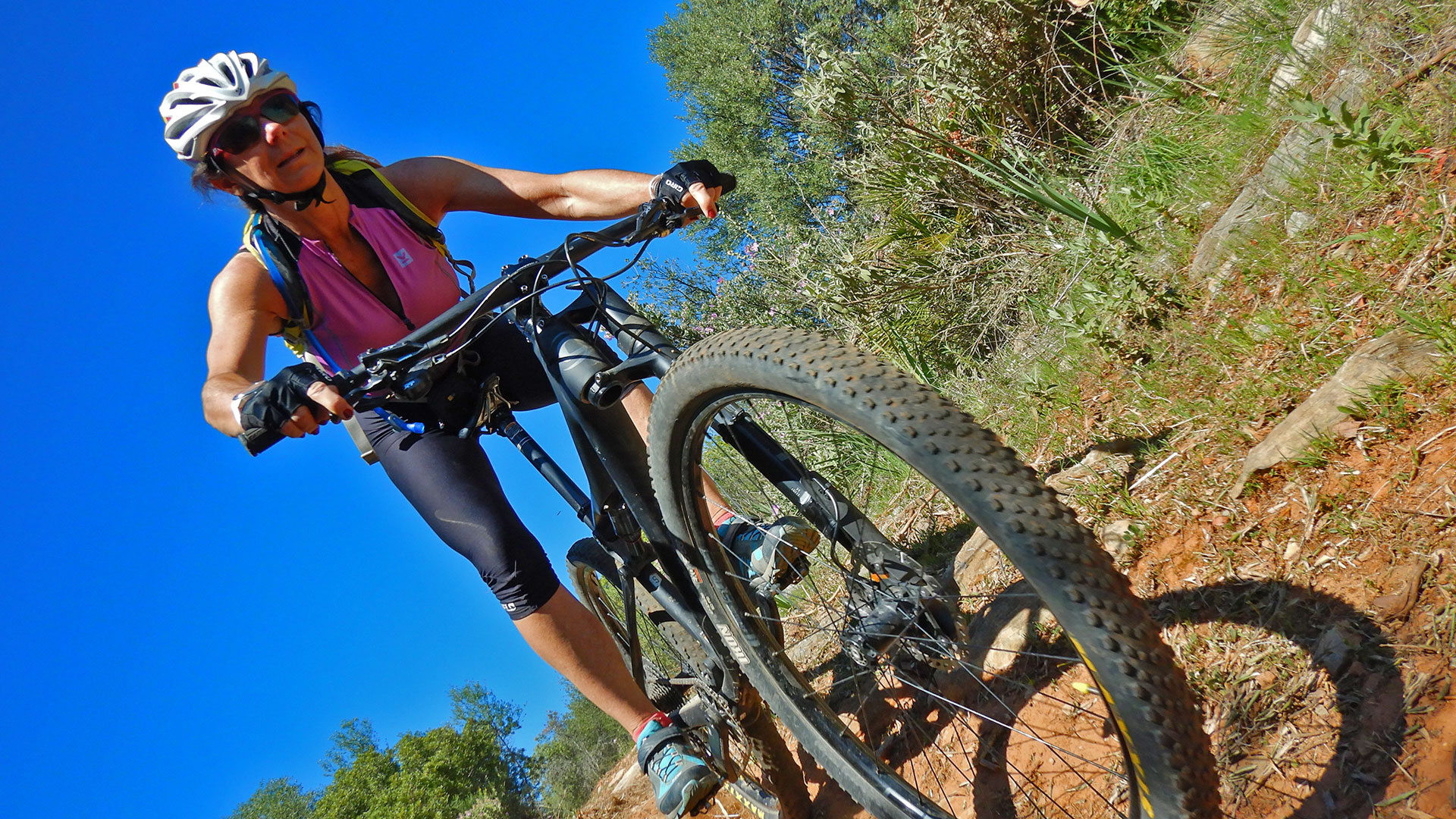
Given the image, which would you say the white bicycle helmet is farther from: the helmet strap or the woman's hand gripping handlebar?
the woman's hand gripping handlebar

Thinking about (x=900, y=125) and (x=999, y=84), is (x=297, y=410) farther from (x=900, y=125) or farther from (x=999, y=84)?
(x=999, y=84)

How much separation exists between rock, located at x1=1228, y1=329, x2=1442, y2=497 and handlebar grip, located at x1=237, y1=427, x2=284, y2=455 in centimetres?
251

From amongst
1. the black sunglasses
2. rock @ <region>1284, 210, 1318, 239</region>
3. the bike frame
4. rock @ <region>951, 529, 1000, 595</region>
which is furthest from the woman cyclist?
rock @ <region>1284, 210, 1318, 239</region>

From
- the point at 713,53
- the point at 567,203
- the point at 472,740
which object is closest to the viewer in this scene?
the point at 567,203

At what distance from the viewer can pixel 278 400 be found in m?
1.92

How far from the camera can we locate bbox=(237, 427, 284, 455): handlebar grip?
6.39 feet

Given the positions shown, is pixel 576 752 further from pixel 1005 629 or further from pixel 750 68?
pixel 750 68

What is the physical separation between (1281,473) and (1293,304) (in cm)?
77

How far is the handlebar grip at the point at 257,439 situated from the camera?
1947mm

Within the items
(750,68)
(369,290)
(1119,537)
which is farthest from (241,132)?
(750,68)

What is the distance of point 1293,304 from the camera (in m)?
2.68

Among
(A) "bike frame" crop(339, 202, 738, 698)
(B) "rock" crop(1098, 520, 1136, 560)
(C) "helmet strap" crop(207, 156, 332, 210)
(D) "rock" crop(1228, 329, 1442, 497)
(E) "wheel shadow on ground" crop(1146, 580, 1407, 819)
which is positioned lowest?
(E) "wheel shadow on ground" crop(1146, 580, 1407, 819)

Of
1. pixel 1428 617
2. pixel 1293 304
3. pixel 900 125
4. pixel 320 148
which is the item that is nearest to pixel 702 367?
pixel 1428 617

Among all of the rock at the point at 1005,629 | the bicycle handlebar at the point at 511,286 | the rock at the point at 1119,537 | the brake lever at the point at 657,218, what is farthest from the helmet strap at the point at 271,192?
the rock at the point at 1119,537
